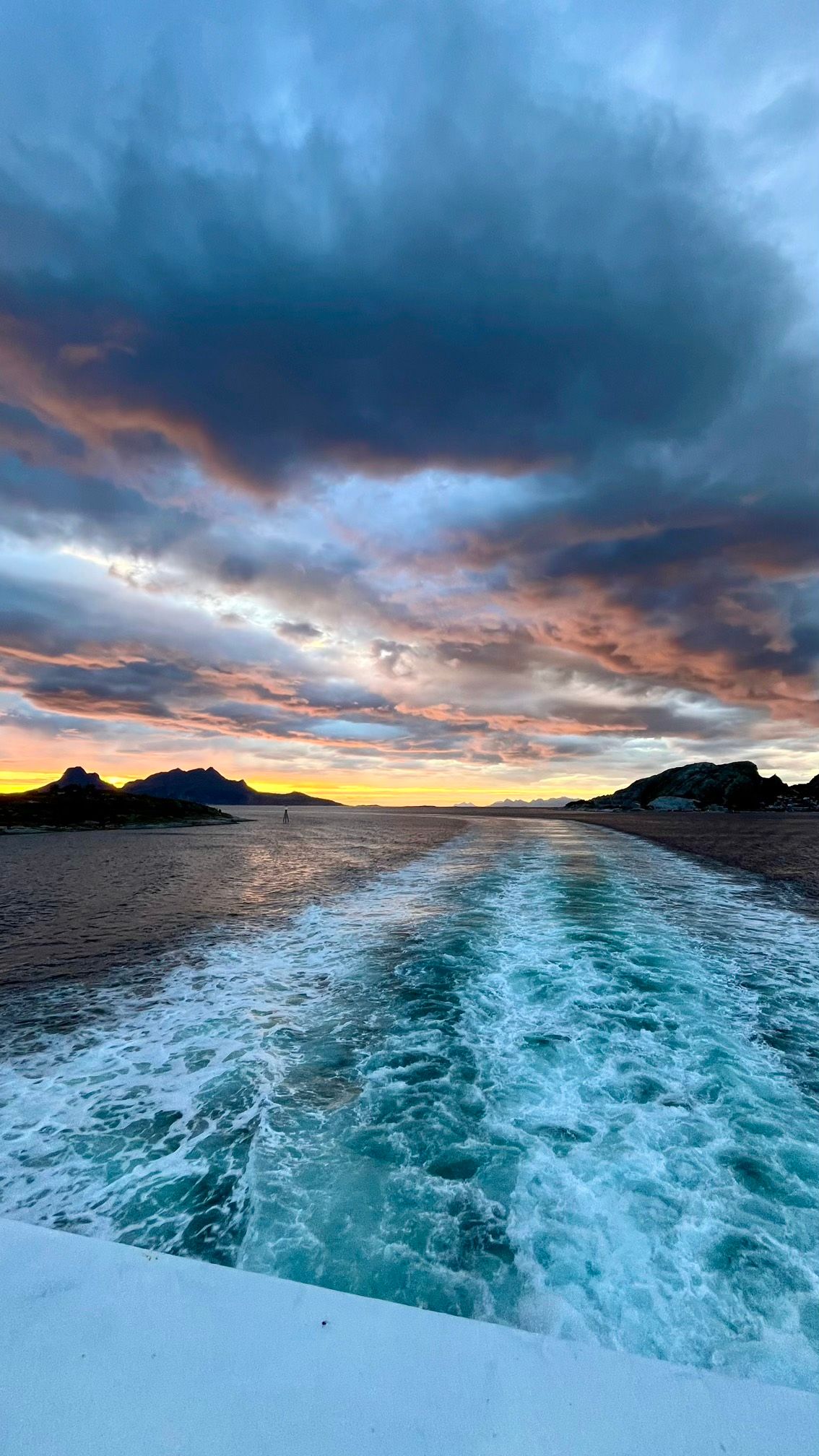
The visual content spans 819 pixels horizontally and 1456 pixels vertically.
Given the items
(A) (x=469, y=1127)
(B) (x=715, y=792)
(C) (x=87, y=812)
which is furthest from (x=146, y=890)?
(B) (x=715, y=792)

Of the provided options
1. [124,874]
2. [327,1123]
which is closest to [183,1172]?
[327,1123]

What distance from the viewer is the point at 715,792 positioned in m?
145

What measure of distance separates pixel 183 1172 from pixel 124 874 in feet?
73.2

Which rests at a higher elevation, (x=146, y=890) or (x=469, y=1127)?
(x=469, y=1127)

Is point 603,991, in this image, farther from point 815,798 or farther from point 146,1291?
point 815,798

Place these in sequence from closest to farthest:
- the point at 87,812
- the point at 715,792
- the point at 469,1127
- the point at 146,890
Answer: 1. the point at 469,1127
2. the point at 146,890
3. the point at 87,812
4. the point at 715,792

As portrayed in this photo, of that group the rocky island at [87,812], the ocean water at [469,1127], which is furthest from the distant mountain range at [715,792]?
the ocean water at [469,1127]

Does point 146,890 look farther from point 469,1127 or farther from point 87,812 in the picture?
point 87,812

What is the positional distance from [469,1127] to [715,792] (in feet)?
532

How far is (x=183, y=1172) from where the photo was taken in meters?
4.69

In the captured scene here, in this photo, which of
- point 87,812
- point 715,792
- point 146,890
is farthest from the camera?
point 715,792

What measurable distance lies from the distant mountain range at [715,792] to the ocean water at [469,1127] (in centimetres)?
14661

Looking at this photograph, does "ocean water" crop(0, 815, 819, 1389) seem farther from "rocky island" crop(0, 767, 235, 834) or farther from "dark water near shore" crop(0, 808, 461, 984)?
"rocky island" crop(0, 767, 235, 834)

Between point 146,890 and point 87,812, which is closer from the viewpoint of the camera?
point 146,890
